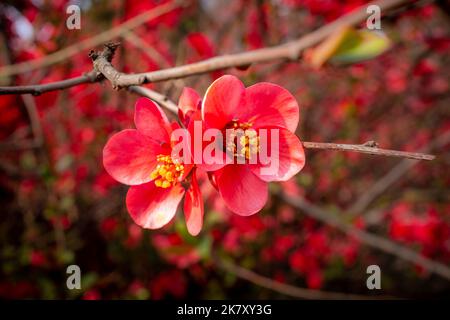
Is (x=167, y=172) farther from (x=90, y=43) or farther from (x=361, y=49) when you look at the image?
(x=90, y=43)

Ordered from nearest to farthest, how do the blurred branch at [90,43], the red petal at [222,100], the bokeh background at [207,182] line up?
the red petal at [222,100]
the blurred branch at [90,43]
the bokeh background at [207,182]

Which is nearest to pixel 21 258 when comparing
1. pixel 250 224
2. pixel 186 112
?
pixel 250 224

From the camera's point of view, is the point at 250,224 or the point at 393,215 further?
the point at 393,215

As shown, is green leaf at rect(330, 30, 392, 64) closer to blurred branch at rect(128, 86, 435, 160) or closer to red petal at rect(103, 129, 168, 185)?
blurred branch at rect(128, 86, 435, 160)

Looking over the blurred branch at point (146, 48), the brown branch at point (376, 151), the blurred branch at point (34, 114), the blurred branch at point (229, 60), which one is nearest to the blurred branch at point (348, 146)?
the brown branch at point (376, 151)

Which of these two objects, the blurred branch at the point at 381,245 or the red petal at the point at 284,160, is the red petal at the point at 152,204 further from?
the blurred branch at the point at 381,245
